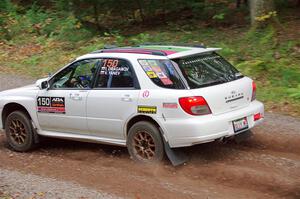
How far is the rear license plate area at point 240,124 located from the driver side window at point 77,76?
2291mm

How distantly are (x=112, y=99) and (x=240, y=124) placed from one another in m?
1.88

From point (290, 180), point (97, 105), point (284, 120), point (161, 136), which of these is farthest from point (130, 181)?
point (284, 120)

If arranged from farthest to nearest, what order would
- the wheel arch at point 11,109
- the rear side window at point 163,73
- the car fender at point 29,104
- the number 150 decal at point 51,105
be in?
the wheel arch at point 11,109, the car fender at point 29,104, the number 150 decal at point 51,105, the rear side window at point 163,73

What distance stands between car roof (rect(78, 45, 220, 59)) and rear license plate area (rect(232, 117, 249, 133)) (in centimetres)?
118

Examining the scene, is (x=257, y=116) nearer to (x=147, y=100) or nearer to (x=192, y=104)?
(x=192, y=104)

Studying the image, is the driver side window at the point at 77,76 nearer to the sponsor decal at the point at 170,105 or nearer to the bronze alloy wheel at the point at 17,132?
the bronze alloy wheel at the point at 17,132

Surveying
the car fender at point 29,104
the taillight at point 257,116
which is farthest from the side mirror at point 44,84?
the taillight at point 257,116

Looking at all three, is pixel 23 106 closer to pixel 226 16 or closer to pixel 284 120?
pixel 284 120

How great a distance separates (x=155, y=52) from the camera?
24.2 feet

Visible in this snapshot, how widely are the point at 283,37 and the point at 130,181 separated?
850 centimetres

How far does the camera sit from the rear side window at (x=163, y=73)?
700 centimetres

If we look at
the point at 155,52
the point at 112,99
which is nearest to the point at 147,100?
the point at 112,99

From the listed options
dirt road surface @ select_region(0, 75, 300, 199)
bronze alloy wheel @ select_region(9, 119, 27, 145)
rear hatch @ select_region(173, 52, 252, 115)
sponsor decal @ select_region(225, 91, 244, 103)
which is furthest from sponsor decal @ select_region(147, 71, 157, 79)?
bronze alloy wheel @ select_region(9, 119, 27, 145)

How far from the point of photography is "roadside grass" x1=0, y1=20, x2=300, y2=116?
11.2 metres
